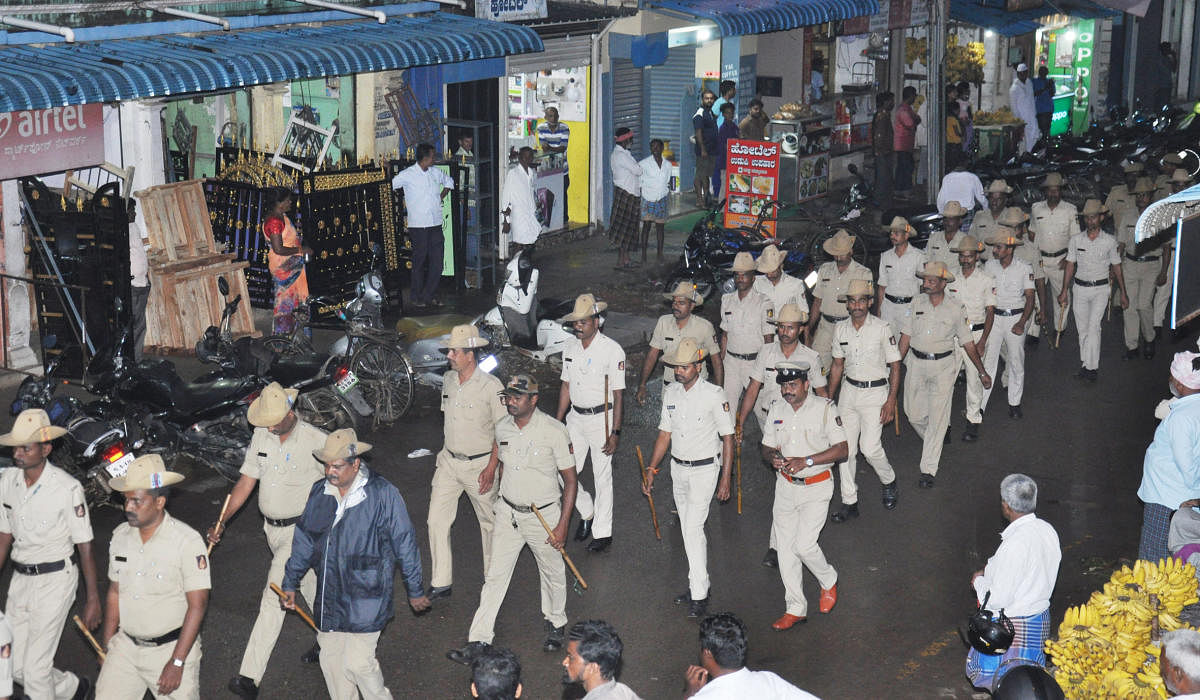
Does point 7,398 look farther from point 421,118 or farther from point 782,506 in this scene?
point 782,506

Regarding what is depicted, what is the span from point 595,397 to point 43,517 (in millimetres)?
4142

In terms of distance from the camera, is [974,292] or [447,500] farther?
[974,292]

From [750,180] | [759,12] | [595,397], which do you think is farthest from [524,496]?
[759,12]

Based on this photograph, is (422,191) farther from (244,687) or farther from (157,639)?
(157,639)

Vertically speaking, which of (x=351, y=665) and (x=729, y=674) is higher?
(x=729, y=674)

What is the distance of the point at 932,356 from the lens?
12.0 m

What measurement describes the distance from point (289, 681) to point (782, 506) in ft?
11.2

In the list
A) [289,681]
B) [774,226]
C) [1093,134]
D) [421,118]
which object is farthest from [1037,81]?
[289,681]

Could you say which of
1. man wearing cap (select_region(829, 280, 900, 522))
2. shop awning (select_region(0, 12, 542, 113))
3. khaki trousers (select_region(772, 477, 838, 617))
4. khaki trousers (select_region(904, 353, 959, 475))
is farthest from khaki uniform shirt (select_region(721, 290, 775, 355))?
shop awning (select_region(0, 12, 542, 113))

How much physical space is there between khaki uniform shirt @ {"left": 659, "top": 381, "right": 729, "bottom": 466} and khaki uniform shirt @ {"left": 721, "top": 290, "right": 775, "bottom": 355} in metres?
2.69

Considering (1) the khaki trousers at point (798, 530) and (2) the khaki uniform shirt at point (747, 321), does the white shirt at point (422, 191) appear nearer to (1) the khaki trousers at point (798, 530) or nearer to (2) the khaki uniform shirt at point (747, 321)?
(2) the khaki uniform shirt at point (747, 321)

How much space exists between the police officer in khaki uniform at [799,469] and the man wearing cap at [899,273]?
447 centimetres

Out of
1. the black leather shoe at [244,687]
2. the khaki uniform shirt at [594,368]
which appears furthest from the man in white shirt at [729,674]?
the khaki uniform shirt at [594,368]

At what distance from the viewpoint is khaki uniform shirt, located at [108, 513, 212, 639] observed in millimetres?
6980
